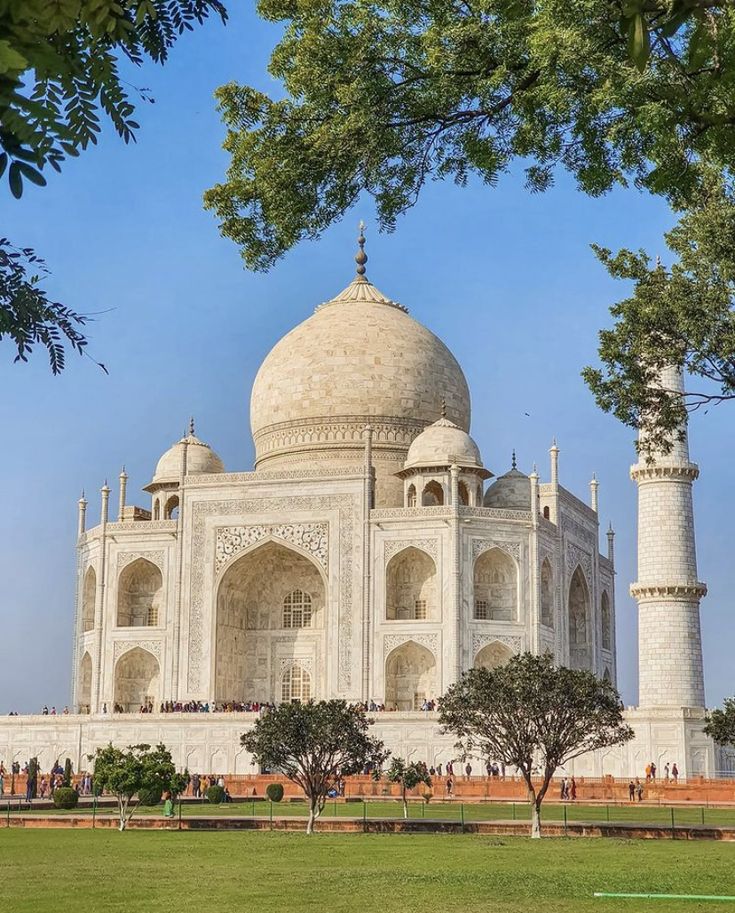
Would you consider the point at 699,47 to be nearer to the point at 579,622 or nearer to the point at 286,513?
the point at 286,513

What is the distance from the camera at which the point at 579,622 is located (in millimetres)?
41688

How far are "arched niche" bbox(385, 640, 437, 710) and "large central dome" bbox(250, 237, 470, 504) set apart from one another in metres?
5.64

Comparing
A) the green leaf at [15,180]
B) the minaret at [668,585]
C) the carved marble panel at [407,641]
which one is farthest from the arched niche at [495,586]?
the green leaf at [15,180]

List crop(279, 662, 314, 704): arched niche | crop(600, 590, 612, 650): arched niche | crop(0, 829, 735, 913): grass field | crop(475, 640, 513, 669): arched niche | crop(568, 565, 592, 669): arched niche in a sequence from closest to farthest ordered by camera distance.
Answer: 1. crop(0, 829, 735, 913): grass field
2. crop(475, 640, 513, 669): arched niche
3. crop(279, 662, 314, 704): arched niche
4. crop(568, 565, 592, 669): arched niche
5. crop(600, 590, 612, 650): arched niche

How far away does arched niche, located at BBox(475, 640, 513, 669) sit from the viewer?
119ft

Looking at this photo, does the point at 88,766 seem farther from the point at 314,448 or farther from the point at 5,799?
the point at 314,448

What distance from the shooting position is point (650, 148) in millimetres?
7062

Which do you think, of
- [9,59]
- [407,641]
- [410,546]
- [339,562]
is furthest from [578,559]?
[9,59]

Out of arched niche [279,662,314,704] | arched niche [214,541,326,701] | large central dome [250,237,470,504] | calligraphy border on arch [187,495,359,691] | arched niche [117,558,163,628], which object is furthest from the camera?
large central dome [250,237,470,504]

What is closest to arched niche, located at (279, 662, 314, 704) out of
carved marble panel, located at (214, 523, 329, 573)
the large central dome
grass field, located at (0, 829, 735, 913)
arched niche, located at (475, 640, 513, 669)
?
carved marble panel, located at (214, 523, 329, 573)

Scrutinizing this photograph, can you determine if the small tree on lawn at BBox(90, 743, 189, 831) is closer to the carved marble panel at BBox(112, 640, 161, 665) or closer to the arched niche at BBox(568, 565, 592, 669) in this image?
the carved marble panel at BBox(112, 640, 161, 665)

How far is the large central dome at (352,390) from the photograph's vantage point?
4166 cm

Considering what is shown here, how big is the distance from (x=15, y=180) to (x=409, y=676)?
34.8m

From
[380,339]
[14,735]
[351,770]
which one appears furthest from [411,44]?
[380,339]
